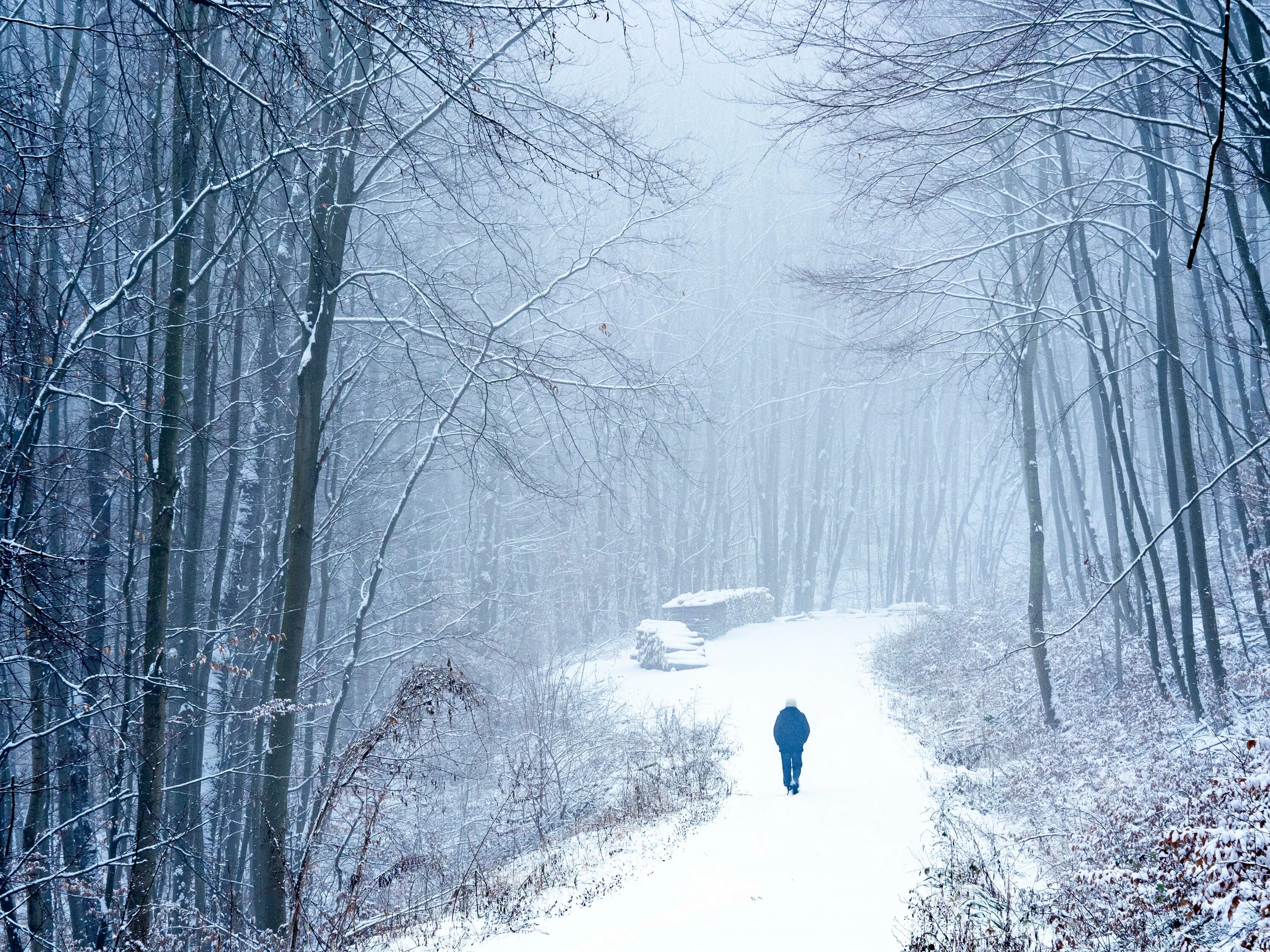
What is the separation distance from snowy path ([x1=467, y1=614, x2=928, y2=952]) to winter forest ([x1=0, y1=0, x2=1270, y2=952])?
3.1 inches

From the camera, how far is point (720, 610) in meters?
29.4

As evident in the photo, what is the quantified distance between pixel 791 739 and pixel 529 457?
500cm

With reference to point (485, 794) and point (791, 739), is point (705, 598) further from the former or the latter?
point (791, 739)

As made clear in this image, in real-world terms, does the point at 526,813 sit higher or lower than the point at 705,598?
lower

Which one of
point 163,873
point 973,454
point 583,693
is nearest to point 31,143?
point 163,873

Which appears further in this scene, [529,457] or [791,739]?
[791,739]

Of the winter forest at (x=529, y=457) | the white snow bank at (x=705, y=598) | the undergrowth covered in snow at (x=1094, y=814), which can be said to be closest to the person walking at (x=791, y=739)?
the winter forest at (x=529, y=457)

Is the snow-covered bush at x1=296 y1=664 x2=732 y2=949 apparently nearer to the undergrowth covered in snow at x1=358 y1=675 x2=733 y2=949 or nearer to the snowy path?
the undergrowth covered in snow at x1=358 y1=675 x2=733 y2=949

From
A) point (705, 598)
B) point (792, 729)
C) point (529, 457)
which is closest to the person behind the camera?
point (529, 457)

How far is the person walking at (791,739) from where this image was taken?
940 centimetres

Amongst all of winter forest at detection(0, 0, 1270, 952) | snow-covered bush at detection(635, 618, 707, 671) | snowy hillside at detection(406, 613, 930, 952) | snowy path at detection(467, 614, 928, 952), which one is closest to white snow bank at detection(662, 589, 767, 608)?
snow-covered bush at detection(635, 618, 707, 671)

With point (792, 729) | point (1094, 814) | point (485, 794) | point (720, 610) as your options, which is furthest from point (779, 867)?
point (720, 610)

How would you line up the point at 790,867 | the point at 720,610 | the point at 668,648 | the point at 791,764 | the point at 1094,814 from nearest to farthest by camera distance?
the point at 790,867, the point at 1094,814, the point at 791,764, the point at 668,648, the point at 720,610

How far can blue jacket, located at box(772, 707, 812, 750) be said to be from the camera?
9.39m
